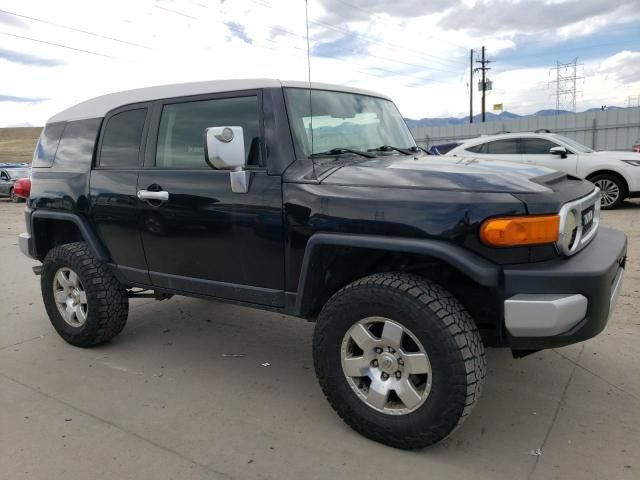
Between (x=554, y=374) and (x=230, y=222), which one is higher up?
(x=230, y=222)

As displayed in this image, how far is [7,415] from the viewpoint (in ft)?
10.3

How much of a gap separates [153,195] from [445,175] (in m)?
1.86

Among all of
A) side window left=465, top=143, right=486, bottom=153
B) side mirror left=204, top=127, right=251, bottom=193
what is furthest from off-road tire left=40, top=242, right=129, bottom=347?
side window left=465, top=143, right=486, bottom=153

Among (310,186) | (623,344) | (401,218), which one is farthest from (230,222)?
(623,344)

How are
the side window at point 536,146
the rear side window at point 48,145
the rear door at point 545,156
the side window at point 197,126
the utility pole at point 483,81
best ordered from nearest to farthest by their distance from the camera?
the side window at point 197,126, the rear side window at point 48,145, the rear door at point 545,156, the side window at point 536,146, the utility pole at point 483,81

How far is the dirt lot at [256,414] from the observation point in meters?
2.57

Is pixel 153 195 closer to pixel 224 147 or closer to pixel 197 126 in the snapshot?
pixel 197 126

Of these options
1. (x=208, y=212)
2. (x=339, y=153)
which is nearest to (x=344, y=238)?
(x=339, y=153)

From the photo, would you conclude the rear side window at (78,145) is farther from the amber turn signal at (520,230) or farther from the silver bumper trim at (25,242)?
the amber turn signal at (520,230)

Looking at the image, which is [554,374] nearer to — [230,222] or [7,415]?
[230,222]

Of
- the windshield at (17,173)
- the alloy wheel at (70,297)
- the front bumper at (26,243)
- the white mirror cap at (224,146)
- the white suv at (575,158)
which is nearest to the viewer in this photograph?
the white mirror cap at (224,146)

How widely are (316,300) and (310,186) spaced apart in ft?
2.10

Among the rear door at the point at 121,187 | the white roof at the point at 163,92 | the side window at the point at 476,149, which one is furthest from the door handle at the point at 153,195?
the side window at the point at 476,149

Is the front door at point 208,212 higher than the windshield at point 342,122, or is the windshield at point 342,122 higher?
the windshield at point 342,122
